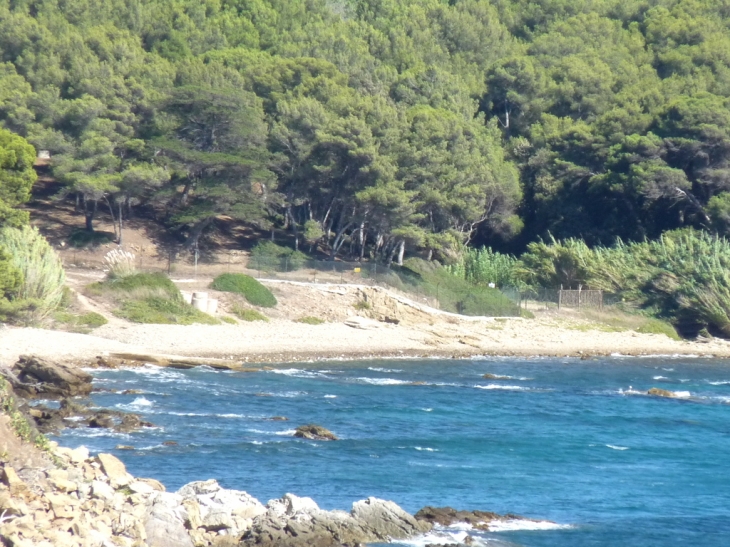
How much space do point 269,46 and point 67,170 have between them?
26.3 metres

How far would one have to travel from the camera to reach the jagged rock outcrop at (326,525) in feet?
56.1

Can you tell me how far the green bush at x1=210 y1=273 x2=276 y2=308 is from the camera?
146 feet

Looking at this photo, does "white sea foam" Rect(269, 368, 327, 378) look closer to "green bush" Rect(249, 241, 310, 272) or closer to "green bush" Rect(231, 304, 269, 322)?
"green bush" Rect(231, 304, 269, 322)

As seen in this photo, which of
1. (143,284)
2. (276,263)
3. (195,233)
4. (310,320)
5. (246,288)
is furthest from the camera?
(195,233)

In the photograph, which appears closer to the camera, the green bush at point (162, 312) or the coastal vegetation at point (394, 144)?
the green bush at point (162, 312)

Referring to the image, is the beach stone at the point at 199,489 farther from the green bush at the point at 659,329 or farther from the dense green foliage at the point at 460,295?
the green bush at the point at 659,329

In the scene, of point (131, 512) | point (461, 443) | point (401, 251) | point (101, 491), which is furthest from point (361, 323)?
point (101, 491)

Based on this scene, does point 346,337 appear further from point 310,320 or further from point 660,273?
point 660,273

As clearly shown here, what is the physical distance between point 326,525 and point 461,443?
9.72 metres

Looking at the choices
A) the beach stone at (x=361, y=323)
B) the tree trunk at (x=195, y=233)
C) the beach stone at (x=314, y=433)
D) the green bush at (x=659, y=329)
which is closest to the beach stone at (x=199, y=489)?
the beach stone at (x=314, y=433)

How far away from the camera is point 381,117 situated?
56.7 m

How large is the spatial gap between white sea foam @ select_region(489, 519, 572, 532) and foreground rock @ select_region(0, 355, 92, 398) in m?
13.1

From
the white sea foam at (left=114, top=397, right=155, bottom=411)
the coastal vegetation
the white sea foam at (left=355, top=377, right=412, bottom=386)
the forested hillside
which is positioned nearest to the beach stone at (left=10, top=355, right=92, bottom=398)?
the white sea foam at (left=114, top=397, right=155, bottom=411)

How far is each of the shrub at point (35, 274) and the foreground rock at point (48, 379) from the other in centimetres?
593
